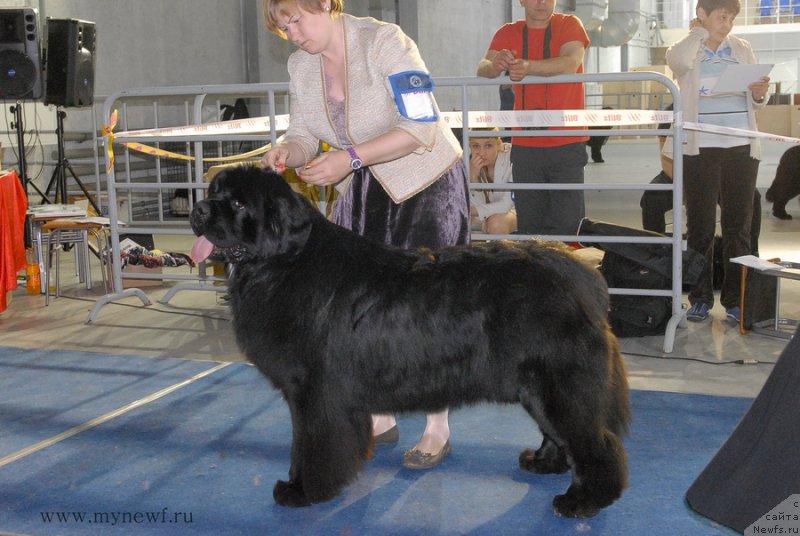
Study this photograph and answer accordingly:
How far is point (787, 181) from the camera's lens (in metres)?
9.23

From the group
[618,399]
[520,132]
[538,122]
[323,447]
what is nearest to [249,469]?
[323,447]

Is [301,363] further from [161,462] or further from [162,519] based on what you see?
[161,462]

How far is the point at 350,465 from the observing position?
98.3 inches

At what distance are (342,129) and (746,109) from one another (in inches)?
124

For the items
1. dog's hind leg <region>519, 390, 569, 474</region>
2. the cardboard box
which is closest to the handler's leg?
dog's hind leg <region>519, 390, 569, 474</region>

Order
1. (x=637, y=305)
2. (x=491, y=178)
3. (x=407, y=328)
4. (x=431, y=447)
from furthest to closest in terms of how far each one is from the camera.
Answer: (x=491, y=178), (x=637, y=305), (x=431, y=447), (x=407, y=328)

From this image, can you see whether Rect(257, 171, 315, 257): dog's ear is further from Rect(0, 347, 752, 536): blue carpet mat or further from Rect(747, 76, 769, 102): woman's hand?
Rect(747, 76, 769, 102): woman's hand

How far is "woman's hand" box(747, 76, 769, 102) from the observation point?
4785mm

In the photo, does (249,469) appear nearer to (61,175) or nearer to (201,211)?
(201,211)

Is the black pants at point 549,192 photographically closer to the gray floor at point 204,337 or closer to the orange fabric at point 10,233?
the gray floor at point 204,337

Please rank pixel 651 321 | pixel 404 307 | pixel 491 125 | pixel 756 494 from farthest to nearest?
1. pixel 491 125
2. pixel 651 321
3. pixel 404 307
4. pixel 756 494

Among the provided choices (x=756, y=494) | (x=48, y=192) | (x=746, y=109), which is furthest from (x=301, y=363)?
(x=48, y=192)

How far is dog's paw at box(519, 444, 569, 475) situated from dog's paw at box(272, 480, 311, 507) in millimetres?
770

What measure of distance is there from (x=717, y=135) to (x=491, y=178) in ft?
5.19
